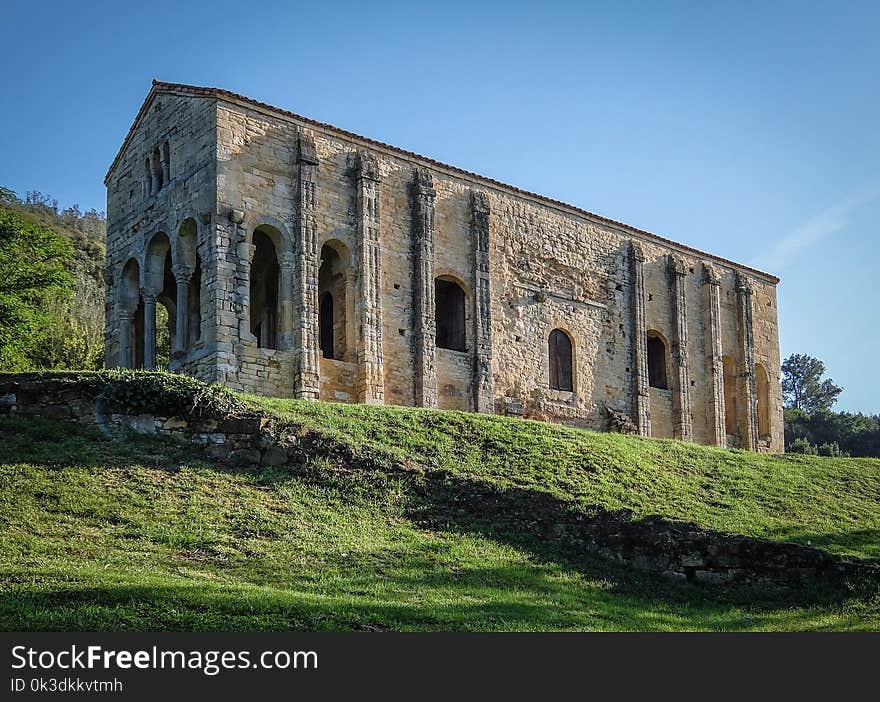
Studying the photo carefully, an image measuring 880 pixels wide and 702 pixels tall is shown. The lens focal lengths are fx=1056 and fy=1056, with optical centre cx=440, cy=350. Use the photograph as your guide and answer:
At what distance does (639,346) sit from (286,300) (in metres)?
12.7

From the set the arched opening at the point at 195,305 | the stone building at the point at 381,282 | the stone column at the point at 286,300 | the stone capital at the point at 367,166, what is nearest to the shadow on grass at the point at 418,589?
the stone building at the point at 381,282

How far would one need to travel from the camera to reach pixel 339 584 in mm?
13562

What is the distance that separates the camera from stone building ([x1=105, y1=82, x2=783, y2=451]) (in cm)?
2522

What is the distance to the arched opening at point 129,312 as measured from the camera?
28328 mm

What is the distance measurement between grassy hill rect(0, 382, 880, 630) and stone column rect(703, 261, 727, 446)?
12.2 metres

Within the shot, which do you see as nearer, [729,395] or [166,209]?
[166,209]

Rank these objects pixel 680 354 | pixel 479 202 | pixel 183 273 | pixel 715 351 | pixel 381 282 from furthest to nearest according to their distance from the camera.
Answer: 1. pixel 715 351
2. pixel 680 354
3. pixel 479 202
4. pixel 381 282
5. pixel 183 273

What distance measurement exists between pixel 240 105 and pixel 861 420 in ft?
155

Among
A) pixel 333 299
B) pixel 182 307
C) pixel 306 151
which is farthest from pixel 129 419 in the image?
pixel 306 151

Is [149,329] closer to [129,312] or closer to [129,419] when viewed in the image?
[129,312]

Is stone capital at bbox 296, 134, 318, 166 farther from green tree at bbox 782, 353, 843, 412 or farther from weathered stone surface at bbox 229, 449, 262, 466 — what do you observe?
green tree at bbox 782, 353, 843, 412

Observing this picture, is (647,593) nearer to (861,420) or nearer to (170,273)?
(170,273)

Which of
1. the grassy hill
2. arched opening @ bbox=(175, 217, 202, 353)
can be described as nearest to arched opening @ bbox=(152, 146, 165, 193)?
arched opening @ bbox=(175, 217, 202, 353)

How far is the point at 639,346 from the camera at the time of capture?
33312 mm
